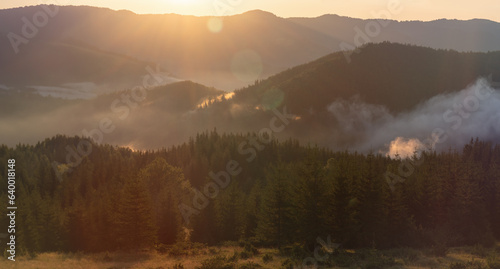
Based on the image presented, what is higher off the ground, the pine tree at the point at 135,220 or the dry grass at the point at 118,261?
the pine tree at the point at 135,220

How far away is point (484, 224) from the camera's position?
266 ft

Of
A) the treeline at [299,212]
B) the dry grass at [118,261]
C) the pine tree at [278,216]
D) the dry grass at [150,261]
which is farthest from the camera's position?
the pine tree at [278,216]

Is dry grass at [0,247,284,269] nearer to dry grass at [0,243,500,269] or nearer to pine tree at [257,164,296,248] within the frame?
dry grass at [0,243,500,269]

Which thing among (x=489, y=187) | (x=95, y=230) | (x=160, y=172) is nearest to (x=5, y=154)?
(x=160, y=172)

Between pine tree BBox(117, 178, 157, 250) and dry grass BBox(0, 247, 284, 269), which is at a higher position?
pine tree BBox(117, 178, 157, 250)

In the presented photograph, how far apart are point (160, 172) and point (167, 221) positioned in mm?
37468

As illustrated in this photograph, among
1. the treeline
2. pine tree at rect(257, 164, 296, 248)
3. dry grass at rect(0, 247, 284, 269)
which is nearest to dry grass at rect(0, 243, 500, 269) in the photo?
dry grass at rect(0, 247, 284, 269)

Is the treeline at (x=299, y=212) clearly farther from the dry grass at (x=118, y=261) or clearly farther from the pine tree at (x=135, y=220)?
the dry grass at (x=118, y=261)

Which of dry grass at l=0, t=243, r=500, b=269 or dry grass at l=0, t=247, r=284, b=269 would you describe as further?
dry grass at l=0, t=247, r=284, b=269

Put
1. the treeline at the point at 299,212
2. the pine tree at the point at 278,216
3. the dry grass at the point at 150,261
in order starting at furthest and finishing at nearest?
the pine tree at the point at 278,216
the treeline at the point at 299,212
the dry grass at the point at 150,261

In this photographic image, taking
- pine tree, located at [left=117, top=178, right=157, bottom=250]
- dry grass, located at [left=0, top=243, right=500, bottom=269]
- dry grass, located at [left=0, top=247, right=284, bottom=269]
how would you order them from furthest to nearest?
pine tree, located at [left=117, top=178, right=157, bottom=250], dry grass, located at [left=0, top=247, right=284, bottom=269], dry grass, located at [left=0, top=243, right=500, bottom=269]

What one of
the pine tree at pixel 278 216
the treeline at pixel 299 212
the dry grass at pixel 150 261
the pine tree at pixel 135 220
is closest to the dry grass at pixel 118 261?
the dry grass at pixel 150 261

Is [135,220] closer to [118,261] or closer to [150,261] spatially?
[118,261]

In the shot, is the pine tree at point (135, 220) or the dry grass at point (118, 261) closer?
the dry grass at point (118, 261)
